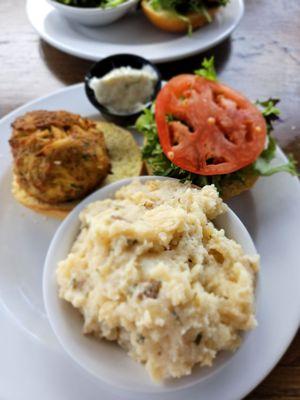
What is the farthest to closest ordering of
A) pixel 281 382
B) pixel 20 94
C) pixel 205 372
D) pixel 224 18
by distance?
pixel 224 18, pixel 20 94, pixel 281 382, pixel 205 372

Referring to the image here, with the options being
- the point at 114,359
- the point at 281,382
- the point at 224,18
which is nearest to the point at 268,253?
the point at 281,382

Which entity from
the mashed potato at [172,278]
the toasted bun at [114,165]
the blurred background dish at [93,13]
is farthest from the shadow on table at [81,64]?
the mashed potato at [172,278]

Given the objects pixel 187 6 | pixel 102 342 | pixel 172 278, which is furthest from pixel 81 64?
A: pixel 172 278

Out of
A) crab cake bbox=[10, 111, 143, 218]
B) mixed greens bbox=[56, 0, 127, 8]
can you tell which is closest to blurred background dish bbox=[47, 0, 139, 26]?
mixed greens bbox=[56, 0, 127, 8]

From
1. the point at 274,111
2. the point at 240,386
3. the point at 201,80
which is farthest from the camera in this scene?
the point at 274,111

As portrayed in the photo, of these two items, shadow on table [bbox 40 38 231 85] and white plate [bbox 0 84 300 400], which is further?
shadow on table [bbox 40 38 231 85]

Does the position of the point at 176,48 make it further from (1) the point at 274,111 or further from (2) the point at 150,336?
(2) the point at 150,336

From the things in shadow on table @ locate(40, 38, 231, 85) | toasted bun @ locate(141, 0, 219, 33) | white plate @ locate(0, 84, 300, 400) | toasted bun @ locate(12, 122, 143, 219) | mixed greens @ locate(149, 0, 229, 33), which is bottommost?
white plate @ locate(0, 84, 300, 400)

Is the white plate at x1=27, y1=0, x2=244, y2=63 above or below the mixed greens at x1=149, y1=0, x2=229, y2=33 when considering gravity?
below

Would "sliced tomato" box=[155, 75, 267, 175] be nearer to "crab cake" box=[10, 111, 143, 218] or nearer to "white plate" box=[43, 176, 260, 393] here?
"white plate" box=[43, 176, 260, 393]
